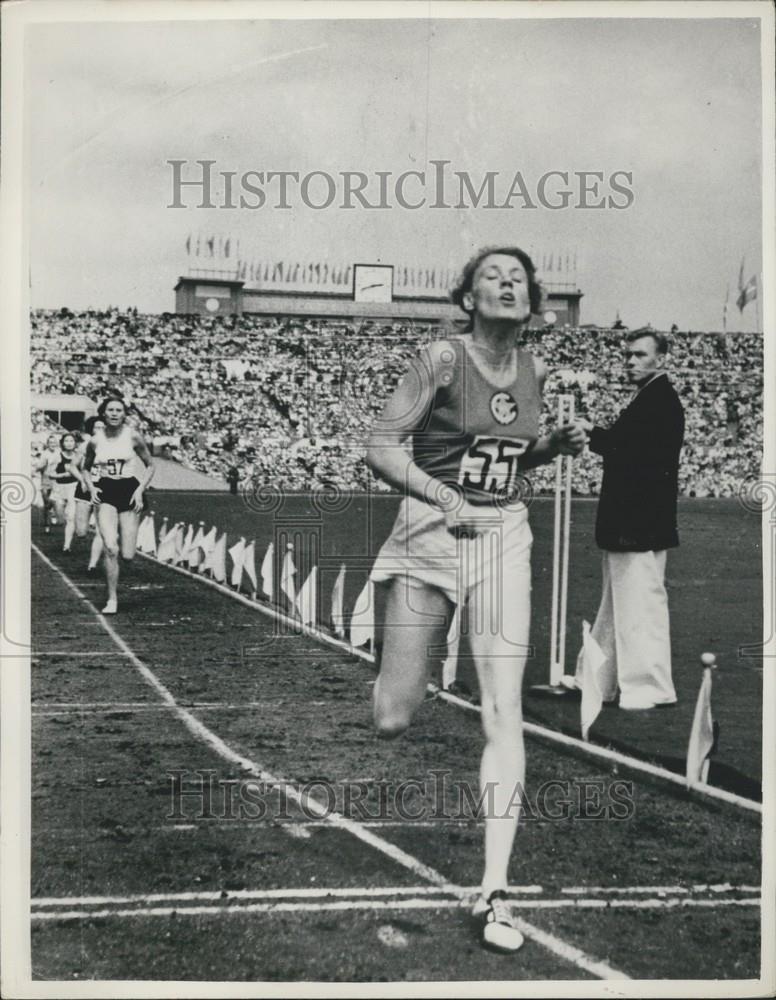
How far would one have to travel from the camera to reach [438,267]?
4.77 m

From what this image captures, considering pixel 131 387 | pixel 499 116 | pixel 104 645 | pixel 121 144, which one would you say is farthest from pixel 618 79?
pixel 104 645

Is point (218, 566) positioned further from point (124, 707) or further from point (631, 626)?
point (631, 626)

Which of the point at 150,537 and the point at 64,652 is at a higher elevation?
the point at 150,537

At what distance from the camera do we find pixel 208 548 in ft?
17.5

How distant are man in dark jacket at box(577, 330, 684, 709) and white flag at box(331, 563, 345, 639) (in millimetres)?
941

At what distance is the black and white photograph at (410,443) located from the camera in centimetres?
469

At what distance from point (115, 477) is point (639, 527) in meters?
2.08

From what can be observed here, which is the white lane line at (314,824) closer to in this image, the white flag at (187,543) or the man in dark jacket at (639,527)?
the man in dark jacket at (639,527)

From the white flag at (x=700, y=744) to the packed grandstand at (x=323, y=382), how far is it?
82 centimetres

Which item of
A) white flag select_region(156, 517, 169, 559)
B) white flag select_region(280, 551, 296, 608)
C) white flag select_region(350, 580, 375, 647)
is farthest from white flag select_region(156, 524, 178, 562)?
white flag select_region(350, 580, 375, 647)

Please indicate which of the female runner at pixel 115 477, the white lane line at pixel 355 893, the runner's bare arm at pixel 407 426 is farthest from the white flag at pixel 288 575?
the white lane line at pixel 355 893

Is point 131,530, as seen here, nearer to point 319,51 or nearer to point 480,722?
point 480,722

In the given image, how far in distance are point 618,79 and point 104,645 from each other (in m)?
2.95

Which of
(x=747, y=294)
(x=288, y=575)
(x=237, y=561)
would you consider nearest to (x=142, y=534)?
(x=237, y=561)
